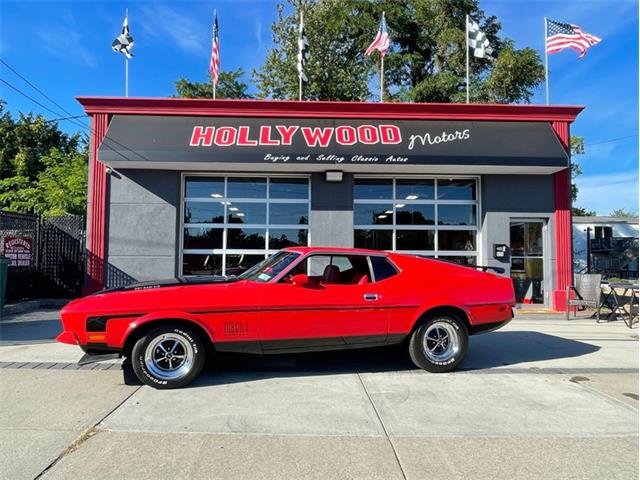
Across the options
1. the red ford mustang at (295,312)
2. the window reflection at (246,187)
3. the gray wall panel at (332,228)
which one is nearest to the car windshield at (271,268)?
the red ford mustang at (295,312)

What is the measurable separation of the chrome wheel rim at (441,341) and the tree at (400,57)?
19407mm

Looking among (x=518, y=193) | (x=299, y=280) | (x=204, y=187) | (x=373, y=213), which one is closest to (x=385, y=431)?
(x=299, y=280)

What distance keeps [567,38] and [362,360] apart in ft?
35.7

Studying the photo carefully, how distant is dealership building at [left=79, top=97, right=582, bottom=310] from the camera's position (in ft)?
36.2

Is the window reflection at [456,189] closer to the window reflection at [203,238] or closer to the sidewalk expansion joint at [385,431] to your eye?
the window reflection at [203,238]

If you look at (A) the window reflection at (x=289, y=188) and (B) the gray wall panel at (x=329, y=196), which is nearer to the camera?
(B) the gray wall panel at (x=329, y=196)

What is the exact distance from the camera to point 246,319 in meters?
5.24

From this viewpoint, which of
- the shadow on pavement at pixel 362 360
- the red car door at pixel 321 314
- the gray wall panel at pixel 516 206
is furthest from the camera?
the gray wall panel at pixel 516 206

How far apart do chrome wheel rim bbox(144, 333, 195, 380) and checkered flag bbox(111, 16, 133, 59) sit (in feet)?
35.0

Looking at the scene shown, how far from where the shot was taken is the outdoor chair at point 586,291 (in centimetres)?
1071

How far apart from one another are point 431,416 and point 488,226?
8.47m

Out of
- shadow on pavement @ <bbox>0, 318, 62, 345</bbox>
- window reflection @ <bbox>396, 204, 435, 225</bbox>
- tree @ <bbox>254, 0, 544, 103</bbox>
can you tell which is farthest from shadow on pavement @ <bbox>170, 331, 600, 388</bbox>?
tree @ <bbox>254, 0, 544, 103</bbox>

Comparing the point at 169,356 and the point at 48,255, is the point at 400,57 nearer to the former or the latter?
the point at 48,255

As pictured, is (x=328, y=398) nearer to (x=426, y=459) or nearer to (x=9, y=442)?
(x=426, y=459)
